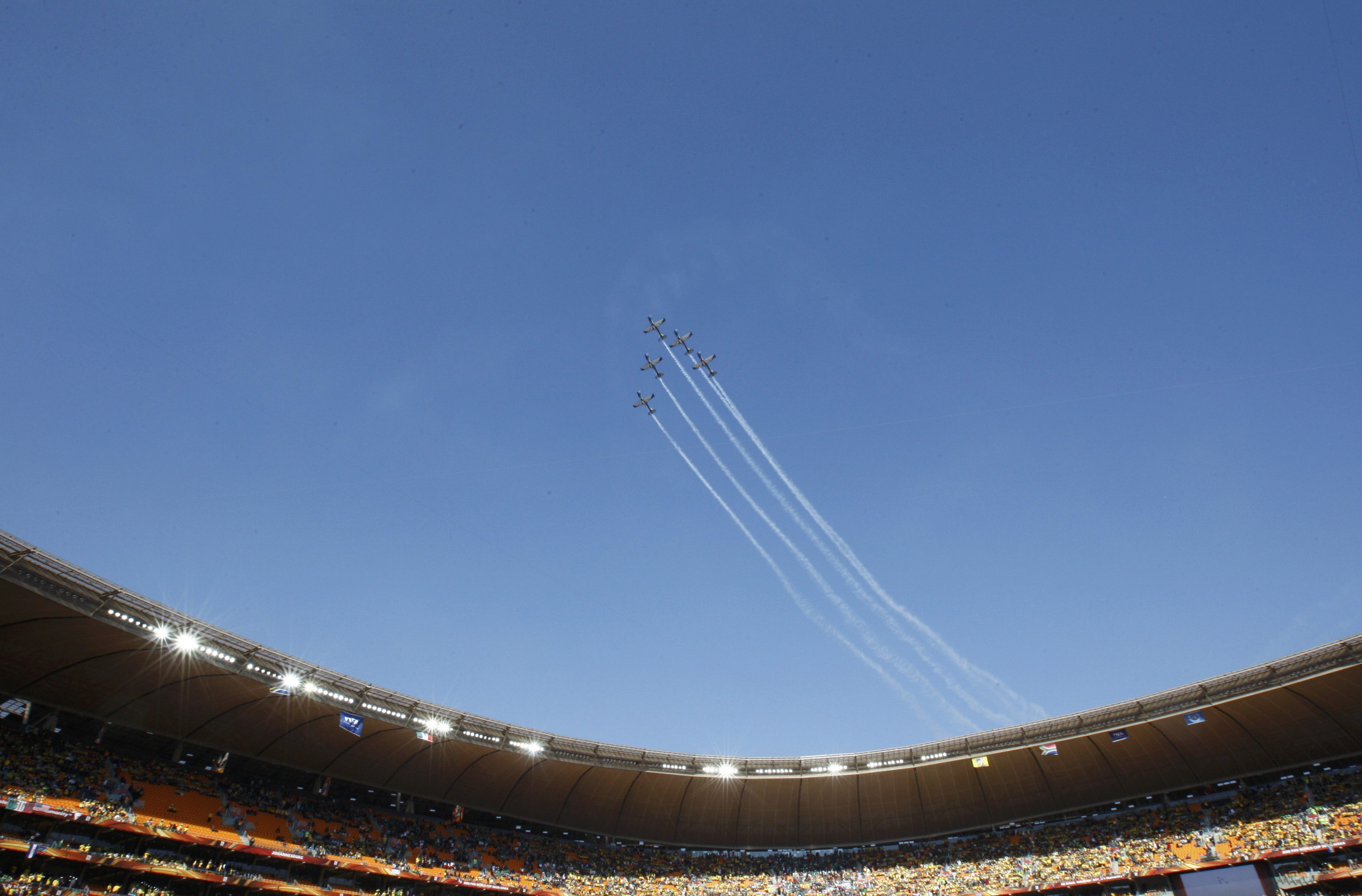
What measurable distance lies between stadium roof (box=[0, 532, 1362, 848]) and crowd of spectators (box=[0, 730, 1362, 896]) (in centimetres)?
160

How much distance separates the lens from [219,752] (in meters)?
48.6

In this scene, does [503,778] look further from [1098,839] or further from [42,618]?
[1098,839]

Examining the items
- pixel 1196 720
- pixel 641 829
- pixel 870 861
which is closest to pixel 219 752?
pixel 641 829

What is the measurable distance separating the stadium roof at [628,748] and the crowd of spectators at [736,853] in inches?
63.2

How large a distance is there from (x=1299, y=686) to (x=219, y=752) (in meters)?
68.2

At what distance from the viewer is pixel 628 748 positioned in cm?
5666

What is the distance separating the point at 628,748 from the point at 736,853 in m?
16.8

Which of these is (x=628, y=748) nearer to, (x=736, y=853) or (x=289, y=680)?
(x=736, y=853)

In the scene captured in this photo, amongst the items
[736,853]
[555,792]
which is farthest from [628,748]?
[736,853]

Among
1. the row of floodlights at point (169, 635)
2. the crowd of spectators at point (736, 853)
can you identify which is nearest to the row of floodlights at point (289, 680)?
the row of floodlights at point (169, 635)

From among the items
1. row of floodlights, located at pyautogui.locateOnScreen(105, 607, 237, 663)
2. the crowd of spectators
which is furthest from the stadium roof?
the crowd of spectators

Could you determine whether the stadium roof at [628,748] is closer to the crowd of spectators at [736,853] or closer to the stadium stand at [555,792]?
the stadium stand at [555,792]

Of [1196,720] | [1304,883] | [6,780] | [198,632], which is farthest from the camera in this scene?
[1196,720]

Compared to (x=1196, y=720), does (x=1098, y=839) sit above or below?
below
